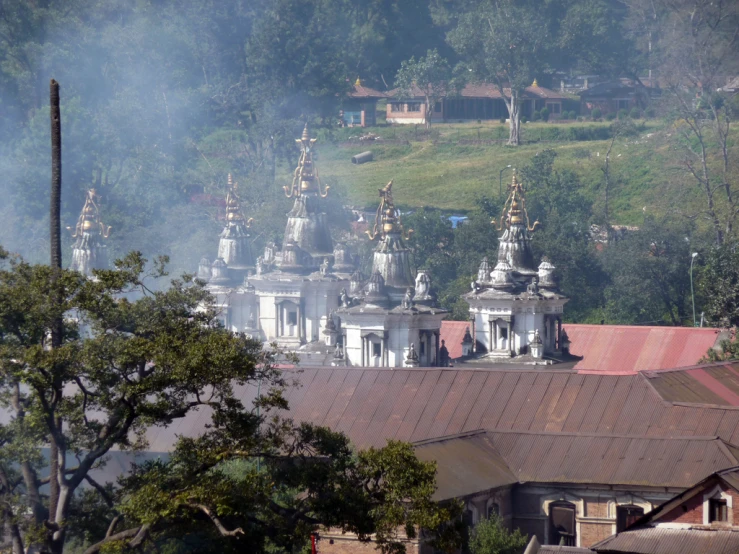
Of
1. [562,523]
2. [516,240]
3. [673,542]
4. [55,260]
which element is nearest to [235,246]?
[516,240]

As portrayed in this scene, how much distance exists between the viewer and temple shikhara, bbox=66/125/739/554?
41500mm

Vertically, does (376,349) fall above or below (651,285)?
below

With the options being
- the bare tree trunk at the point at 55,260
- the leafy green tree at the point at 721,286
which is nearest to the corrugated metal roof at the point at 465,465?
the bare tree trunk at the point at 55,260

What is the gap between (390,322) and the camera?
61312mm

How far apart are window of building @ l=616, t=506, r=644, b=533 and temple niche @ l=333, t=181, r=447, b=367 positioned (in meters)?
18.7

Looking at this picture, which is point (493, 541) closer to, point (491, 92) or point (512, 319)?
point (512, 319)

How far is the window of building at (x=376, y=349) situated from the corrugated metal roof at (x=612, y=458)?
16.6 metres

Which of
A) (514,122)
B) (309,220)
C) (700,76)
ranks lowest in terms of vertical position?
(309,220)

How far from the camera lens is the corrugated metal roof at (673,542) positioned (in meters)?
34.8

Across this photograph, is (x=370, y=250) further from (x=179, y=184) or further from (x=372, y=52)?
(x=372, y=52)

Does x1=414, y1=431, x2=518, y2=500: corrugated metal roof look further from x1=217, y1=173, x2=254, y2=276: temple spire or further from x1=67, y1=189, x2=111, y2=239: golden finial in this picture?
x1=67, y1=189, x2=111, y2=239: golden finial

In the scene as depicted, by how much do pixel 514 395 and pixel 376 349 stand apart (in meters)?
14.4

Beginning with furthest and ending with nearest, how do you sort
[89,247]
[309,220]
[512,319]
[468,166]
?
[468,166] < [89,247] < [309,220] < [512,319]

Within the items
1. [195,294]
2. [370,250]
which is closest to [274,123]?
[370,250]
